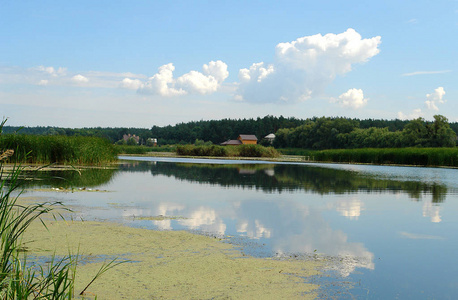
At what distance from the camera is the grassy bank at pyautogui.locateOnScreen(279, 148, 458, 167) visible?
42.1 meters

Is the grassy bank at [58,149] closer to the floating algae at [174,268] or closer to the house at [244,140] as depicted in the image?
the floating algae at [174,268]

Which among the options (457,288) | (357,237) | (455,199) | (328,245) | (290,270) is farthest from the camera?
(455,199)

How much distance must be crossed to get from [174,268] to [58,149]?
23.9m

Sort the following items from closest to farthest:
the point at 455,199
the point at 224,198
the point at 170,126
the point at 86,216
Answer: the point at 86,216 → the point at 224,198 → the point at 455,199 → the point at 170,126

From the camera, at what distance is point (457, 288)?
239 inches

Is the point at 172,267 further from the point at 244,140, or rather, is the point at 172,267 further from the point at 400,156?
the point at 244,140

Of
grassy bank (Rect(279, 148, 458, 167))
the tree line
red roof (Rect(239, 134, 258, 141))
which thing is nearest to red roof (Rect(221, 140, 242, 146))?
red roof (Rect(239, 134, 258, 141))

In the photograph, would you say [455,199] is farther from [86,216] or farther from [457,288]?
[86,216]

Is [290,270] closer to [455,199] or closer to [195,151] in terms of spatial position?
[455,199]

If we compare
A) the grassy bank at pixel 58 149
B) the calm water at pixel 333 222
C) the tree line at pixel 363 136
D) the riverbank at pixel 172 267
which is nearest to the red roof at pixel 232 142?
the tree line at pixel 363 136

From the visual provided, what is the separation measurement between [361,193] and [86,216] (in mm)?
11936

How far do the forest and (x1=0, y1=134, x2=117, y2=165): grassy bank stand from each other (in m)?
4.01

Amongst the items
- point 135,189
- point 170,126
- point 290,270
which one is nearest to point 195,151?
point 135,189

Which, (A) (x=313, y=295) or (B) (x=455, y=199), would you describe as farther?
(B) (x=455, y=199)
